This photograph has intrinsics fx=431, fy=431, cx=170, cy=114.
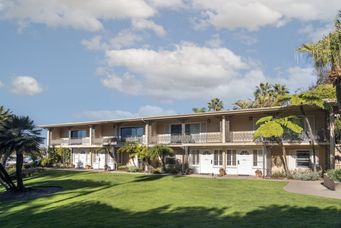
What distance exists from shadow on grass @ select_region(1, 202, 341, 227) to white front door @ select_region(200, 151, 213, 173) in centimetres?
2047

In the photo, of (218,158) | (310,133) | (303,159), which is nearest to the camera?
(310,133)

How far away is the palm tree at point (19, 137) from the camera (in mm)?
26016

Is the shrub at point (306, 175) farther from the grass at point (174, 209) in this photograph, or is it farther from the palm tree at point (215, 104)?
the palm tree at point (215, 104)

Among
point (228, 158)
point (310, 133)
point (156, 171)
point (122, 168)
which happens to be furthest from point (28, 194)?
point (310, 133)

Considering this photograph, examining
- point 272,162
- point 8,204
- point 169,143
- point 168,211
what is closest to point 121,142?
point 169,143

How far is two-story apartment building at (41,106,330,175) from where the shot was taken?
108 ft

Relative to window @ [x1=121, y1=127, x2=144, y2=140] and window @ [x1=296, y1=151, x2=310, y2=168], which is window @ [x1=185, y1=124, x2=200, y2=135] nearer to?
window @ [x1=121, y1=127, x2=144, y2=140]

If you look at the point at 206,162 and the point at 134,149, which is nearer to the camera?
the point at 206,162

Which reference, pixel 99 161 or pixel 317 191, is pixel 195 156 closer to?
pixel 99 161


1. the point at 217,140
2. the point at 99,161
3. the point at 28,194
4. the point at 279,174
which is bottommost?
the point at 28,194

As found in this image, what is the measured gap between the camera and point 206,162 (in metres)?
38.6

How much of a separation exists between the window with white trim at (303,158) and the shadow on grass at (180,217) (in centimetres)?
1784

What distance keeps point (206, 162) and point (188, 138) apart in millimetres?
2700

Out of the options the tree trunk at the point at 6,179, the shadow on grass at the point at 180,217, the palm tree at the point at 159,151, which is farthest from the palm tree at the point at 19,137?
the palm tree at the point at 159,151
